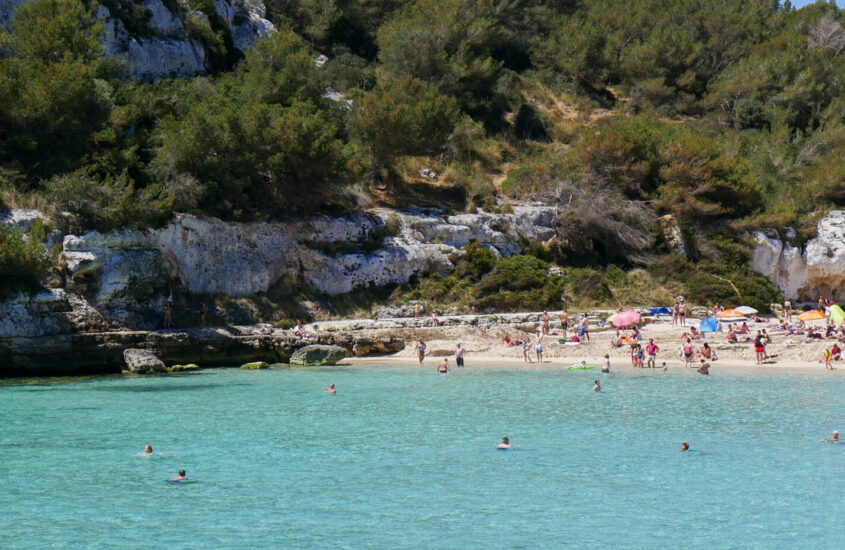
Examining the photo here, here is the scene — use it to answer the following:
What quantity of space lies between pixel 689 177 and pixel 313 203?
17.7m

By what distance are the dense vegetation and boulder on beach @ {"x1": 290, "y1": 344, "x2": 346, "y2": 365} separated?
6.69m

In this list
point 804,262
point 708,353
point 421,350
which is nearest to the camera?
point 708,353

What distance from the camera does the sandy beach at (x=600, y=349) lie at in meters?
28.1

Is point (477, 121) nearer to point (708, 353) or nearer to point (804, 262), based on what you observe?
point (804, 262)

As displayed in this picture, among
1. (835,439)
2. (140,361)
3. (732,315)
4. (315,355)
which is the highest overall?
(732,315)

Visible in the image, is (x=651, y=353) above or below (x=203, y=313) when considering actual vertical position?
below

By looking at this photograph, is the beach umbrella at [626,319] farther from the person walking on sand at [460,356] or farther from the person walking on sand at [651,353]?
the person walking on sand at [460,356]

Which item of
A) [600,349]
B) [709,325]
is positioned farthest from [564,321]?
[709,325]

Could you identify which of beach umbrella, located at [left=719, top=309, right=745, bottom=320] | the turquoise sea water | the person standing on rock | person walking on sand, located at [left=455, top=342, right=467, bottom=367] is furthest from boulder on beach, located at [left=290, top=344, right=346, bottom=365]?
beach umbrella, located at [left=719, top=309, right=745, bottom=320]

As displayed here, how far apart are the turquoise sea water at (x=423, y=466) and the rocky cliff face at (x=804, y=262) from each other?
16.1m

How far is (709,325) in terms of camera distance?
31.6 metres

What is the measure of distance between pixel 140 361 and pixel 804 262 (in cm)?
2948

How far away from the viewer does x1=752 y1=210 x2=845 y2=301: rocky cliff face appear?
39.3 metres

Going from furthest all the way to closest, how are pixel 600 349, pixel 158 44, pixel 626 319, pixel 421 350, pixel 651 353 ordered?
pixel 158 44
pixel 626 319
pixel 600 349
pixel 421 350
pixel 651 353
